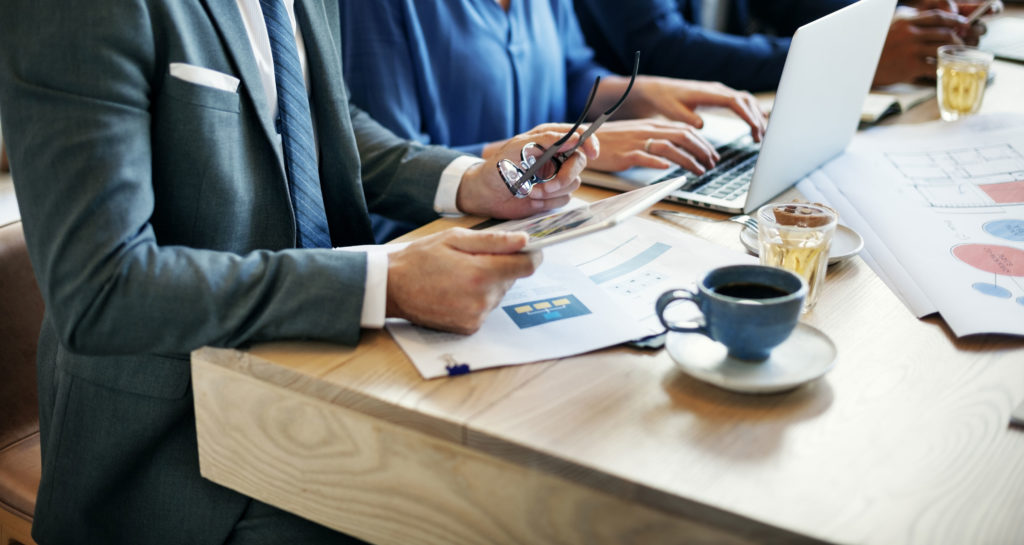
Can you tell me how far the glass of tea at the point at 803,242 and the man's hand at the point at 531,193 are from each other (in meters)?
0.25

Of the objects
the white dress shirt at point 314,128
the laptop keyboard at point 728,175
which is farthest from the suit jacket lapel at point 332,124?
the laptop keyboard at point 728,175

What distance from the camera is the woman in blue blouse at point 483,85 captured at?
1.34m

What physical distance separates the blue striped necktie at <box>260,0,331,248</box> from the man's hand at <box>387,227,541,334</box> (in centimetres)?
25

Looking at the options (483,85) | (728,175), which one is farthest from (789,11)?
(728,175)

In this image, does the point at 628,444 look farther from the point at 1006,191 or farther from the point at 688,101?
the point at 688,101

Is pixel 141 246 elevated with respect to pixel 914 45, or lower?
elevated

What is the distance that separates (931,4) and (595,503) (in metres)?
2.13

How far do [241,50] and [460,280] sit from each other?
0.37m

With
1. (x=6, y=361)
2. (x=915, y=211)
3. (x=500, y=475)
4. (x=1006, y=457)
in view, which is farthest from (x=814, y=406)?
(x=6, y=361)

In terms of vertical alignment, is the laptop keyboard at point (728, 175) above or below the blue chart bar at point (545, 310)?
below

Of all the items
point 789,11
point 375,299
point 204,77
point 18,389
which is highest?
point 204,77

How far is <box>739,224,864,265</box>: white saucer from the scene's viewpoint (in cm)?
103

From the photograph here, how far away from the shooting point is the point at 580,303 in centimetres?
91

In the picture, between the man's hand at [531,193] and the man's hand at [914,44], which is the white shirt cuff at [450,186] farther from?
the man's hand at [914,44]
